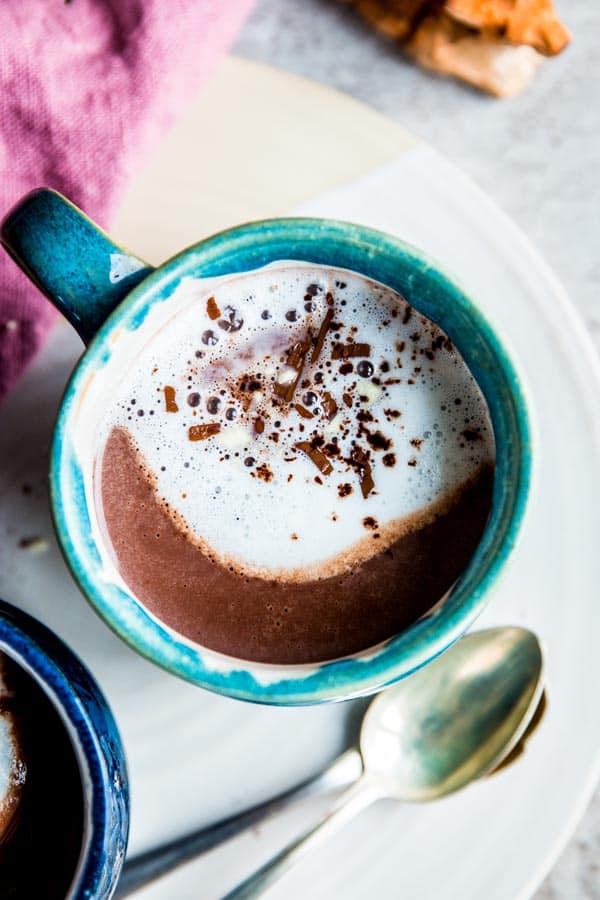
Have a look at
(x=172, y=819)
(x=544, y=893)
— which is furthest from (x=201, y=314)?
(x=544, y=893)

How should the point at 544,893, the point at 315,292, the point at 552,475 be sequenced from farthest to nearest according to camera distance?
the point at 544,893 → the point at 552,475 → the point at 315,292

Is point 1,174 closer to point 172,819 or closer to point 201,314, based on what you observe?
point 201,314

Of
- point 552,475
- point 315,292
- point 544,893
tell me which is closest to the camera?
point 315,292

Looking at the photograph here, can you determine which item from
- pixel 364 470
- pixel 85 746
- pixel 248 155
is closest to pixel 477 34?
pixel 248 155

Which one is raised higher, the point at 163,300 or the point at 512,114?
the point at 512,114

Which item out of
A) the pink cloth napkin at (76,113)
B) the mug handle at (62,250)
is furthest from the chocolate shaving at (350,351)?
the pink cloth napkin at (76,113)

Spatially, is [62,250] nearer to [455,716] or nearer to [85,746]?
[85,746]

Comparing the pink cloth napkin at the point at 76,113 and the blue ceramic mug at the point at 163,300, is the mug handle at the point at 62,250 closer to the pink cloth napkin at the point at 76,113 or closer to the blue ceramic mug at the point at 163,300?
the blue ceramic mug at the point at 163,300
